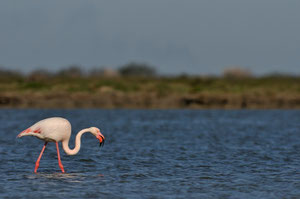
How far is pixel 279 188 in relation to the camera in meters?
12.1

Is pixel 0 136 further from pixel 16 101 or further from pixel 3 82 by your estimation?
pixel 3 82

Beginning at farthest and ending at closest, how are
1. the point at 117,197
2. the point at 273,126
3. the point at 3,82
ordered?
1. the point at 3,82
2. the point at 273,126
3. the point at 117,197

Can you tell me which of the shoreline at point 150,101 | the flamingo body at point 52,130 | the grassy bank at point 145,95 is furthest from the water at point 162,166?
the grassy bank at point 145,95

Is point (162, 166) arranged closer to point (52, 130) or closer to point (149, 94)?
point (52, 130)

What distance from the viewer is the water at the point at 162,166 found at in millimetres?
11766

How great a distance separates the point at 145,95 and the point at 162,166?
3383cm

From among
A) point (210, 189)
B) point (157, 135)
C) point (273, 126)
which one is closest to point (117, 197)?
point (210, 189)

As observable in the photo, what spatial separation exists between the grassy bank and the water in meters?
20.1

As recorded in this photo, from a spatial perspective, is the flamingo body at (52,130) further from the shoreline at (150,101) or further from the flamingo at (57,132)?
the shoreline at (150,101)

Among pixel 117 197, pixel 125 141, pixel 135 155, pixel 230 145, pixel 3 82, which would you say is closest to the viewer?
pixel 117 197

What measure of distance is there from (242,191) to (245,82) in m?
45.5

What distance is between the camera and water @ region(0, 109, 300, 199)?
11766 millimetres

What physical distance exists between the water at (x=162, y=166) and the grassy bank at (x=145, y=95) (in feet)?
65.9

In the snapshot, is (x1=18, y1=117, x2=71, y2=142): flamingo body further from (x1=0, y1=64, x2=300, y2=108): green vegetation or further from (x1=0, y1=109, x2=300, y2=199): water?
(x1=0, y1=64, x2=300, y2=108): green vegetation
